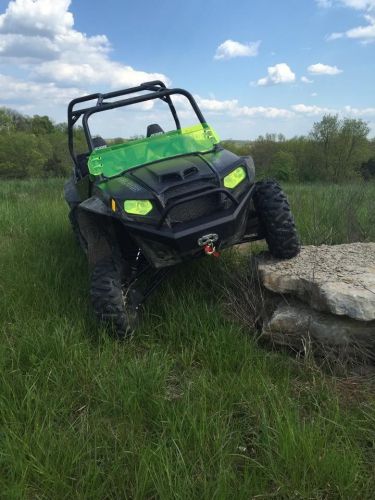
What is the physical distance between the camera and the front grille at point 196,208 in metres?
3.12

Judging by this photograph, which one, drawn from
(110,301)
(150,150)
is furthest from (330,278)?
(150,150)

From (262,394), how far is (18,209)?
5.85 m

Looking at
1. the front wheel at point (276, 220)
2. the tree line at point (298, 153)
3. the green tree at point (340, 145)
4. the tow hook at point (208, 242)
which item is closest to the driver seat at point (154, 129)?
the front wheel at point (276, 220)

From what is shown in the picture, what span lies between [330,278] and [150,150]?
6.00 feet

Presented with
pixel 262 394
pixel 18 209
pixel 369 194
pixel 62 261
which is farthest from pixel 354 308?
pixel 18 209

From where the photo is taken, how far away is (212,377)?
2.78m

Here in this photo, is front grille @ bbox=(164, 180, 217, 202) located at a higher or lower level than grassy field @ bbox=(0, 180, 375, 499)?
higher

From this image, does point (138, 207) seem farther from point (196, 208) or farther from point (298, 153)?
point (298, 153)

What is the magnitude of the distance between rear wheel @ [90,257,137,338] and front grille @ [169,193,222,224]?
63 centimetres

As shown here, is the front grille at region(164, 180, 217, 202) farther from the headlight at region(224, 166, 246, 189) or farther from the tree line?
the tree line

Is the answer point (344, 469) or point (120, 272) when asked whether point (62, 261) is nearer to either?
point (120, 272)

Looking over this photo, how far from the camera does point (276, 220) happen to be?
3.59m

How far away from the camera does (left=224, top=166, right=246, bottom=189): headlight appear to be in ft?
10.8

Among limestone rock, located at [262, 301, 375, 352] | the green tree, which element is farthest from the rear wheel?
the green tree
